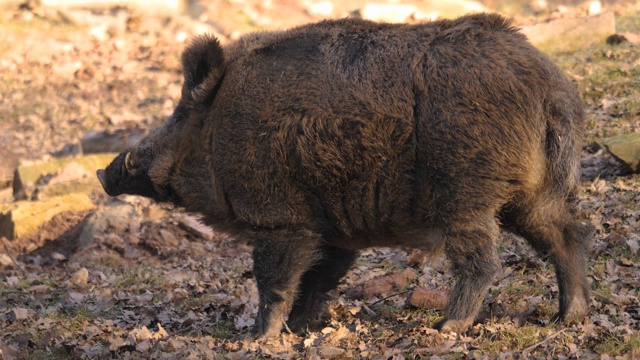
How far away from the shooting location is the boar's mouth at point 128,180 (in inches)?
257

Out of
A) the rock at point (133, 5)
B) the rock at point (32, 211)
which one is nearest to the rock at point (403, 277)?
the rock at point (32, 211)

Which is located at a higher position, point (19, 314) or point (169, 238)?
point (169, 238)

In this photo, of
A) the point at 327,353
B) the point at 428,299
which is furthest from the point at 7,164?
the point at 327,353

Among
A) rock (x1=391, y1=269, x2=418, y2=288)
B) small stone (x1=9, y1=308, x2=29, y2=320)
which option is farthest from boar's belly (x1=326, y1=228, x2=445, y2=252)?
small stone (x1=9, y1=308, x2=29, y2=320)

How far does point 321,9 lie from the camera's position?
2442 centimetres

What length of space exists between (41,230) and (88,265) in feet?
5.15

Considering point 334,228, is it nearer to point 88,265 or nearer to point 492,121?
point 492,121

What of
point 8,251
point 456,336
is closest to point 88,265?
point 8,251

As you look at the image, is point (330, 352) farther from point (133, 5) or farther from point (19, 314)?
point (133, 5)

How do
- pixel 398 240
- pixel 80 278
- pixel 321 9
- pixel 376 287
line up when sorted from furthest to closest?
1. pixel 321 9
2. pixel 80 278
3. pixel 376 287
4. pixel 398 240

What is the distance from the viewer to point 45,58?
18.4m

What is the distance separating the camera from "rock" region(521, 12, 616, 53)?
1352 centimetres

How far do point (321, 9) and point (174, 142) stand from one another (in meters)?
18.8

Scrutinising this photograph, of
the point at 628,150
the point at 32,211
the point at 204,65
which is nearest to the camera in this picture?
the point at 204,65
